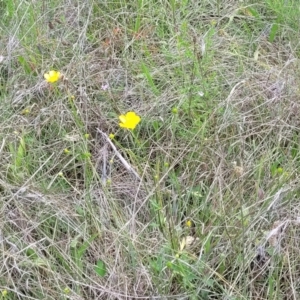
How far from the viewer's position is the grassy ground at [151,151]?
1152 millimetres

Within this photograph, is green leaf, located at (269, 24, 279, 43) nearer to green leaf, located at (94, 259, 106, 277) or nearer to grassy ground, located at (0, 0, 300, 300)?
grassy ground, located at (0, 0, 300, 300)

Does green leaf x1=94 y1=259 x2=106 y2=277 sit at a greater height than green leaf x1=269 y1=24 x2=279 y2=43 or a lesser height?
greater

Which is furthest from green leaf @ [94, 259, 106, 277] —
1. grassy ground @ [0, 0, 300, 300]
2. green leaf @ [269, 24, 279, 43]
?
green leaf @ [269, 24, 279, 43]

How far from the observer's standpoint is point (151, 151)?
1388 millimetres

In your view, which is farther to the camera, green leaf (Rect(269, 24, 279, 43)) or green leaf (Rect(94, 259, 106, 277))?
green leaf (Rect(269, 24, 279, 43))

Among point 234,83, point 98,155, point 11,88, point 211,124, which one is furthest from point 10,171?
point 234,83

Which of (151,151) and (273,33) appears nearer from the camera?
(151,151)

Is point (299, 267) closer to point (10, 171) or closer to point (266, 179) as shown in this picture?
point (266, 179)

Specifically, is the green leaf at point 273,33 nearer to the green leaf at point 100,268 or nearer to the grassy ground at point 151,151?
the grassy ground at point 151,151

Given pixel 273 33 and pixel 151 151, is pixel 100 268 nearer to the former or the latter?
pixel 151 151

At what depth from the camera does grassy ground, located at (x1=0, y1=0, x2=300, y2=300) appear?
1152 mm

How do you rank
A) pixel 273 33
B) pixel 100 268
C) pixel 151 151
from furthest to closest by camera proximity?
pixel 273 33 → pixel 151 151 → pixel 100 268

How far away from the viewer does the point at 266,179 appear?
1321 millimetres

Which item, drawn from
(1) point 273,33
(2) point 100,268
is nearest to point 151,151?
(2) point 100,268
